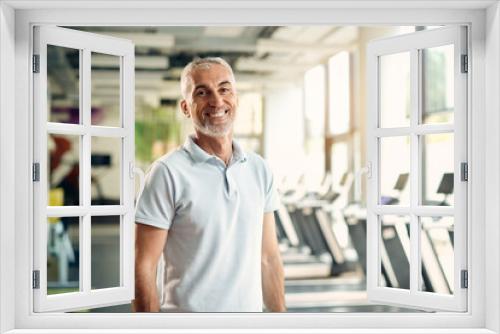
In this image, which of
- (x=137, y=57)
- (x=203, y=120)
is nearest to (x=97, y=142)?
(x=137, y=57)

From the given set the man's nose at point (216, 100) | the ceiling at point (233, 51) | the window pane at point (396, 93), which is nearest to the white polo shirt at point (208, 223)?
the man's nose at point (216, 100)

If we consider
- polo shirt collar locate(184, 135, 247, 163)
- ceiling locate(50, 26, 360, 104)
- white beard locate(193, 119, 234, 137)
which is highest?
ceiling locate(50, 26, 360, 104)

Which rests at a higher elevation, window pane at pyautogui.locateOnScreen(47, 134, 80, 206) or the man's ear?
the man's ear

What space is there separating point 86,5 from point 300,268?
6.65 m

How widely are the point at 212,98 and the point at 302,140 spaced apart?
8.16 metres

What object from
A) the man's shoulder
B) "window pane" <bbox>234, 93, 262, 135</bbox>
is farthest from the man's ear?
"window pane" <bbox>234, 93, 262, 135</bbox>

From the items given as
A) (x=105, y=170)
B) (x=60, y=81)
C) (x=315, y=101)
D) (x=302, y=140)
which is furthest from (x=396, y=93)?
(x=105, y=170)

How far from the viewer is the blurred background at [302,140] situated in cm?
709

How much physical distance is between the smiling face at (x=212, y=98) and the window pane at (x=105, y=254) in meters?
3.10

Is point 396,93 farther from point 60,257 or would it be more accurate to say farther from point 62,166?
point 62,166

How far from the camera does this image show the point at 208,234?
3.89 metres

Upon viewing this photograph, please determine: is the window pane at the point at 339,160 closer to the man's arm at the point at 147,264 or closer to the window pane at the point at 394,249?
the window pane at the point at 394,249

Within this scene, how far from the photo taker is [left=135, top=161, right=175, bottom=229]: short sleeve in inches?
147

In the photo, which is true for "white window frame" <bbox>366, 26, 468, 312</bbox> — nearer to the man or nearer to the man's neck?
the man
